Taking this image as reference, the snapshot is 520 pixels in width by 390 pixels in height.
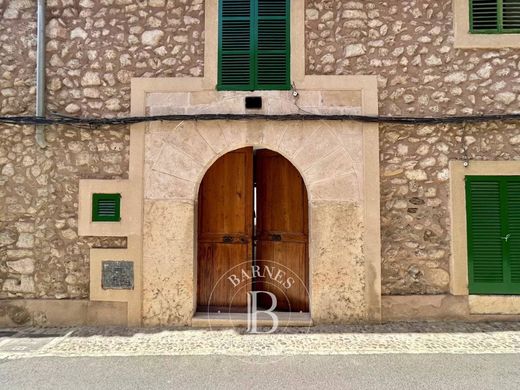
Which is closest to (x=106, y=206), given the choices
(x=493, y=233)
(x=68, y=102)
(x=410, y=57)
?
(x=68, y=102)

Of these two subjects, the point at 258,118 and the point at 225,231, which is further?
the point at 225,231

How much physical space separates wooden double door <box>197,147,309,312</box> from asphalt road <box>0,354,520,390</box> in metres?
1.39

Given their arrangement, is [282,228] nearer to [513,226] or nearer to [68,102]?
[513,226]

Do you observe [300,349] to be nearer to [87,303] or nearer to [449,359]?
[449,359]

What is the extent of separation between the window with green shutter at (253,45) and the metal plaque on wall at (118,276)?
2.59 m

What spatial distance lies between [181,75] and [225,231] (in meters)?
2.18

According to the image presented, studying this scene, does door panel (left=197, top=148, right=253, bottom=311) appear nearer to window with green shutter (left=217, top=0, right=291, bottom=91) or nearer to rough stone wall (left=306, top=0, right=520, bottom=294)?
window with green shutter (left=217, top=0, right=291, bottom=91)

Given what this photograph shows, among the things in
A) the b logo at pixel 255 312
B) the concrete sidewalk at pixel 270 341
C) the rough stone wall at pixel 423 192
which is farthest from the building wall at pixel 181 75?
the b logo at pixel 255 312

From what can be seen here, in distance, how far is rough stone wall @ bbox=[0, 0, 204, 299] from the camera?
4.43 metres

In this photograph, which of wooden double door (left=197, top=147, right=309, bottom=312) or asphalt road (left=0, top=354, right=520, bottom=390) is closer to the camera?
asphalt road (left=0, top=354, right=520, bottom=390)

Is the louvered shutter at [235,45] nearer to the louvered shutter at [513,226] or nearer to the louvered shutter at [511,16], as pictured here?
the louvered shutter at [511,16]

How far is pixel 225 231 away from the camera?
4898 millimetres

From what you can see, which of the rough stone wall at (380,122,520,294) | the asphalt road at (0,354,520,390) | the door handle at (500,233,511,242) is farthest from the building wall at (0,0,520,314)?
the asphalt road at (0,354,520,390)

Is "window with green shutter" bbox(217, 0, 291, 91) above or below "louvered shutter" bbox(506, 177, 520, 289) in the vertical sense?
above
